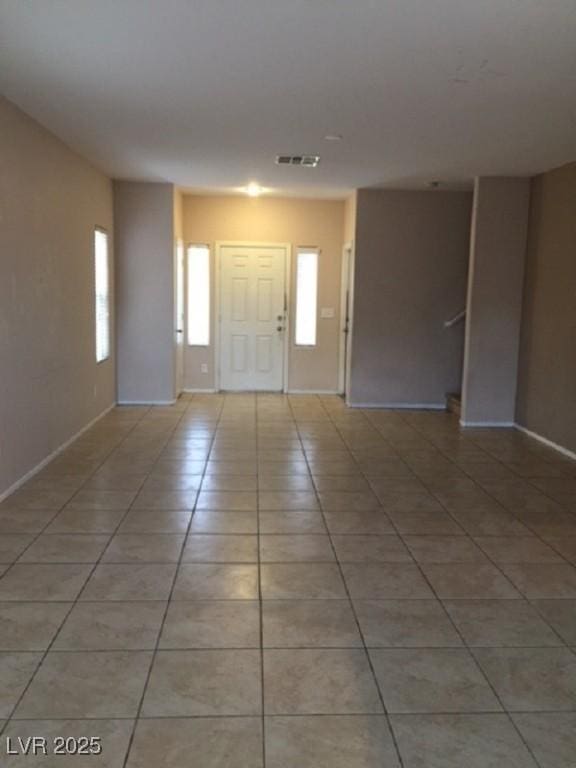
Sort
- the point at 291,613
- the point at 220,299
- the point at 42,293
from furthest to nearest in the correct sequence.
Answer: the point at 220,299 → the point at 42,293 → the point at 291,613

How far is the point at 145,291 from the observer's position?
7.24 m

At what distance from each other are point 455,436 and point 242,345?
10.9 ft

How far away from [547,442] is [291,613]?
3.96m

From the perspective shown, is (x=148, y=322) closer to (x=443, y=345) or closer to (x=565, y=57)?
(x=443, y=345)

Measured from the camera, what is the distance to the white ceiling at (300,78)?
8.84ft

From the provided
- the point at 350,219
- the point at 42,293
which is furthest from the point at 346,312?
the point at 42,293

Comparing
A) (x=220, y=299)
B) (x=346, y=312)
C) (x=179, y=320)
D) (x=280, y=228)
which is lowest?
(x=179, y=320)

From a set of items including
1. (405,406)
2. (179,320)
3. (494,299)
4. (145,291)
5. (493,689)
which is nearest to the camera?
(493,689)

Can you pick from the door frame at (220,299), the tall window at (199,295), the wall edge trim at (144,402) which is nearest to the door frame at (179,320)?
the tall window at (199,295)

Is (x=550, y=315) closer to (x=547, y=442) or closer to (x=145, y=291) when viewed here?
(x=547, y=442)

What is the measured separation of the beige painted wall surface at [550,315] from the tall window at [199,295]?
12.8 feet

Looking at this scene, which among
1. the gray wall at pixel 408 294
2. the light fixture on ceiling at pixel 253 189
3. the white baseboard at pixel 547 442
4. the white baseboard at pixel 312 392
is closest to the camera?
the white baseboard at pixel 547 442

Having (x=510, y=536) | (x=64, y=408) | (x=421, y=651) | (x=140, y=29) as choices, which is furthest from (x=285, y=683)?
(x=64, y=408)

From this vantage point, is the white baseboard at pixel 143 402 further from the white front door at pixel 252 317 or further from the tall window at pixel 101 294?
the white front door at pixel 252 317
